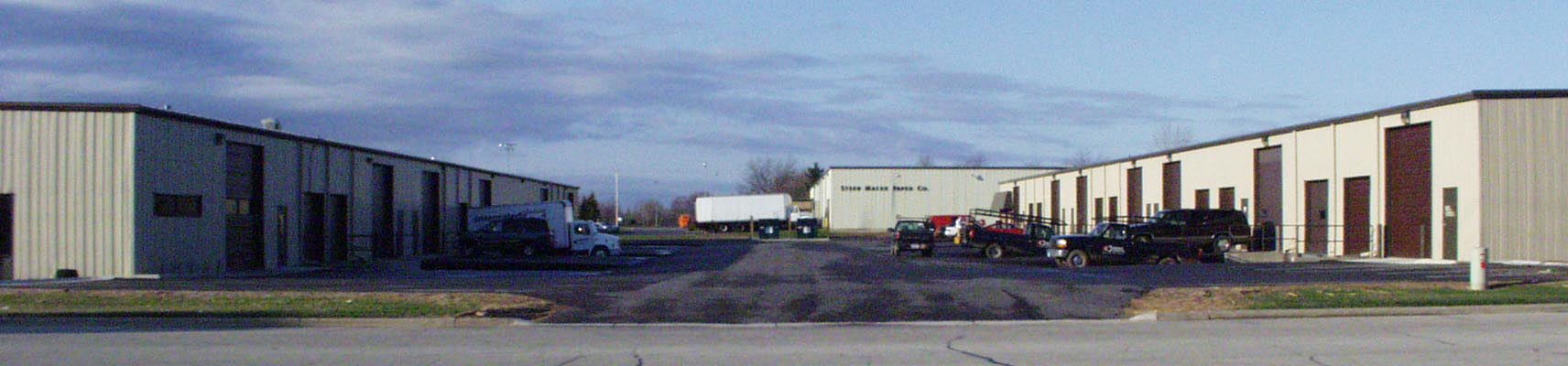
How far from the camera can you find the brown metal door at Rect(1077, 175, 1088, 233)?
6994cm

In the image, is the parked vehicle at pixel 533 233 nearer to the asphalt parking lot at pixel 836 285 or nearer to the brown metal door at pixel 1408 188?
the asphalt parking lot at pixel 836 285

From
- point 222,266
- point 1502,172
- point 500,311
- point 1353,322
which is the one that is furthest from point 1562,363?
point 222,266

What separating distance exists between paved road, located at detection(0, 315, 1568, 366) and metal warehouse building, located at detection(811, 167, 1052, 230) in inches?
3126

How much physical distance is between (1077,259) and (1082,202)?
37087mm

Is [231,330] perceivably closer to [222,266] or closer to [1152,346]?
[1152,346]

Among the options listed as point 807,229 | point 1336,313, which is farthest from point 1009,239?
point 807,229

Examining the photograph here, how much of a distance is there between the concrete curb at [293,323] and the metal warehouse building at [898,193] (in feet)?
261

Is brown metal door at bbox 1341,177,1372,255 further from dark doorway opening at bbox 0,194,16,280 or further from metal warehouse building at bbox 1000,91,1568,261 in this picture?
dark doorway opening at bbox 0,194,16,280

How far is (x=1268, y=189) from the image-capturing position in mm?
44469

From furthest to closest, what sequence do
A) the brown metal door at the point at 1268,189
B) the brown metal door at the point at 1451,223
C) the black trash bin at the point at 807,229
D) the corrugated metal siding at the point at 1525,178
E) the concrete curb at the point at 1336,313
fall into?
the black trash bin at the point at 807,229
the brown metal door at the point at 1268,189
the brown metal door at the point at 1451,223
the corrugated metal siding at the point at 1525,178
the concrete curb at the point at 1336,313

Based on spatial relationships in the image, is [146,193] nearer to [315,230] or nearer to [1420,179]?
[315,230]

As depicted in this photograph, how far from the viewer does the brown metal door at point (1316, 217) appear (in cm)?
4003

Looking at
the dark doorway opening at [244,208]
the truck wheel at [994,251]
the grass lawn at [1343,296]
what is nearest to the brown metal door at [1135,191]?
the truck wheel at [994,251]

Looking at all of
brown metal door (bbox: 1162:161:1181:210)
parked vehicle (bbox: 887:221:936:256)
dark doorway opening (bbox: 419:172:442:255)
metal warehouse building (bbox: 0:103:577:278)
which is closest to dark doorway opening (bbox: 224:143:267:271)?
metal warehouse building (bbox: 0:103:577:278)
